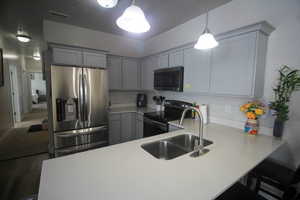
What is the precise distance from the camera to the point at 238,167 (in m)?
1.00

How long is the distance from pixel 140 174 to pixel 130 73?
295cm

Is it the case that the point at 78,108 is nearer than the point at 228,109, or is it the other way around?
the point at 228,109

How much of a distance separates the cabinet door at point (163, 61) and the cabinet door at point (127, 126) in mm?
1331

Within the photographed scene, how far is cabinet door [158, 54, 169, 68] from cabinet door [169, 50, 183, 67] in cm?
10

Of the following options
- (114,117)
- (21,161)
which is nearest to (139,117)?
(114,117)

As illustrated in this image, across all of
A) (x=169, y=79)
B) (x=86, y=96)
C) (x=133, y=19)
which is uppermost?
(x=133, y=19)

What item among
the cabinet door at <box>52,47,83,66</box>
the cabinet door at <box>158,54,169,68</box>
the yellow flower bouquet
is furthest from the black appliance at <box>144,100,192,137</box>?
the cabinet door at <box>52,47,83,66</box>

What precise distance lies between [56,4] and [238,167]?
3221mm

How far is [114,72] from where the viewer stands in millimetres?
3326

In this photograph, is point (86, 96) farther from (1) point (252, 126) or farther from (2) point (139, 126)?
(1) point (252, 126)

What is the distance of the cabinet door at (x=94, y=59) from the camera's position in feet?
8.88

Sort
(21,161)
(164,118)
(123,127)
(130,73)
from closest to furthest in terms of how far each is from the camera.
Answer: (164,118), (21,161), (123,127), (130,73)

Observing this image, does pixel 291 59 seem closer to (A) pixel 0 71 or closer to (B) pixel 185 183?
(B) pixel 185 183

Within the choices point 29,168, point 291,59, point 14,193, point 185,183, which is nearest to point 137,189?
point 185,183
